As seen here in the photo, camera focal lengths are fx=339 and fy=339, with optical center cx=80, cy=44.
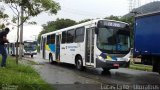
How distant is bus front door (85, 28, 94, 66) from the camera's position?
19.5 m

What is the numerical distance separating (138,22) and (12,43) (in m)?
36.9

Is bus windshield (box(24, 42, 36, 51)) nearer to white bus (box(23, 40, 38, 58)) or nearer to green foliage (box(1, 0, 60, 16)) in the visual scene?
white bus (box(23, 40, 38, 58))

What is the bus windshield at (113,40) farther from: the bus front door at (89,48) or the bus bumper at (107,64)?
the bus front door at (89,48)

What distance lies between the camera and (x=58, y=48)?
26578 mm

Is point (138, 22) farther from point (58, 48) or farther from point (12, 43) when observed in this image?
point (12, 43)

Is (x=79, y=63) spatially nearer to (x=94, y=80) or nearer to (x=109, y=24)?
(x=109, y=24)

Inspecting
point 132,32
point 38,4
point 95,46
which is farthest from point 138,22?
point 38,4

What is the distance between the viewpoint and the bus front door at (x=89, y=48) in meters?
19.5

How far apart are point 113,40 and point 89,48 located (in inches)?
64.1

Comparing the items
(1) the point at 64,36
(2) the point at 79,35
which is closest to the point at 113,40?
(2) the point at 79,35

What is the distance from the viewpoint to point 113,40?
754 inches

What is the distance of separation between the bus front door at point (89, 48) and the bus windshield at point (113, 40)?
2.51 ft

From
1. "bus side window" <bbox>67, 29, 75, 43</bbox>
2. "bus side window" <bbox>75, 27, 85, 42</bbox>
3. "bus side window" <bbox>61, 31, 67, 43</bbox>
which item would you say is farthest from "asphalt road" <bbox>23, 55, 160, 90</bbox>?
"bus side window" <bbox>61, 31, 67, 43</bbox>

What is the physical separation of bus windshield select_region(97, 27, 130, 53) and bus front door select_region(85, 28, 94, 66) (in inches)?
30.2
